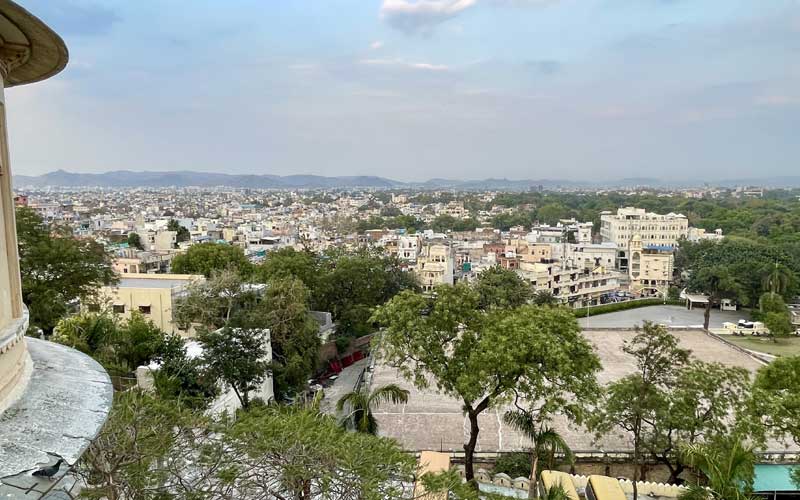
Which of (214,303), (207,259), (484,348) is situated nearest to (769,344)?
(484,348)

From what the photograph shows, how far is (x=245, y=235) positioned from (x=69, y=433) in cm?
6051

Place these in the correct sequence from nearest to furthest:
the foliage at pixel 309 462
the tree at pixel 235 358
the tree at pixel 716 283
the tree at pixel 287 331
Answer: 1. the foliage at pixel 309 462
2. the tree at pixel 235 358
3. the tree at pixel 287 331
4. the tree at pixel 716 283

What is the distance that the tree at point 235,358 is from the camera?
1488 cm

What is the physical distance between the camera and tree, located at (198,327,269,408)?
14.9m

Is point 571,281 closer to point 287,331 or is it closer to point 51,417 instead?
point 287,331

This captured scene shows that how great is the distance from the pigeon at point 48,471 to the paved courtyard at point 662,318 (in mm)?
36511

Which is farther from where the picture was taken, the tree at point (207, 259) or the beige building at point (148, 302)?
the tree at point (207, 259)

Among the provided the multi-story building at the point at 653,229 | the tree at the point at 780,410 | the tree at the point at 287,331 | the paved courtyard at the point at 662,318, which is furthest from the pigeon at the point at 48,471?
the multi-story building at the point at 653,229

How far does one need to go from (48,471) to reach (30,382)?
1.46 m

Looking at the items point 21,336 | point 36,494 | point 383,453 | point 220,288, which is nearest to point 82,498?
point 21,336

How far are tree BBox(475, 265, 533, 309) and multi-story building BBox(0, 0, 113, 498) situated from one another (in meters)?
25.6

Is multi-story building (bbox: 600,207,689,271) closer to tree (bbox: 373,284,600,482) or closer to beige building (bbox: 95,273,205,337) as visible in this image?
beige building (bbox: 95,273,205,337)

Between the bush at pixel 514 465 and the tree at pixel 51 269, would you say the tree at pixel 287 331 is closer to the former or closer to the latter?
the tree at pixel 51 269

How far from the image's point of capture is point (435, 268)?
41.9m
